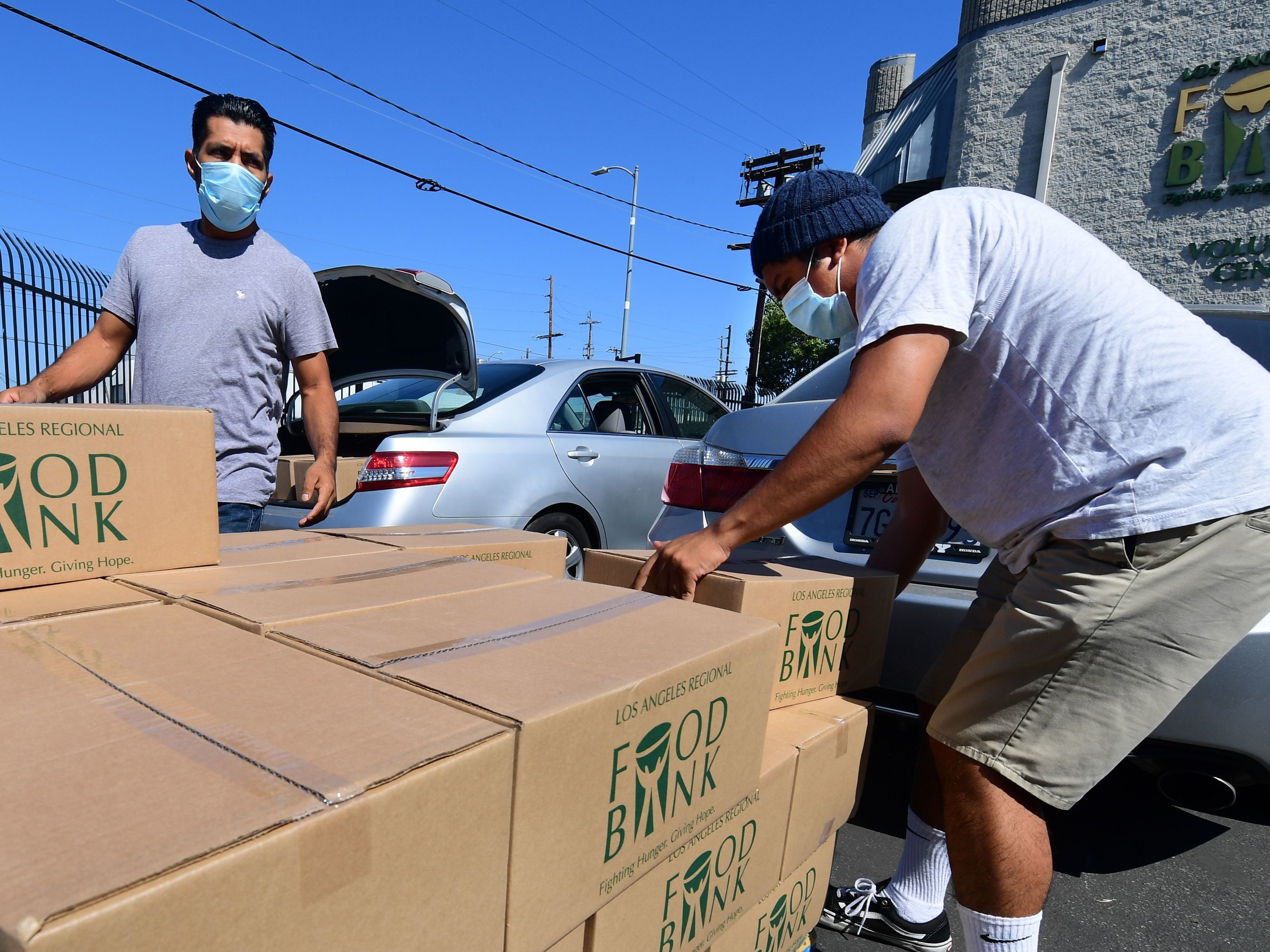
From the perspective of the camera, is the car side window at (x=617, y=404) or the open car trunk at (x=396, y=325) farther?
the car side window at (x=617, y=404)

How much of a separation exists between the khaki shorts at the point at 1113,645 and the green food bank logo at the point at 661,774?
55 cm

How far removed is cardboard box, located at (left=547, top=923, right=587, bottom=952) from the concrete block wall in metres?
12.4

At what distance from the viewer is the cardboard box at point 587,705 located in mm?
A: 842

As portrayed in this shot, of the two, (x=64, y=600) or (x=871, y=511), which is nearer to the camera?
(x=64, y=600)

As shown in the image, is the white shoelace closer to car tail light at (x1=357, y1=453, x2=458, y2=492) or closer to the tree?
car tail light at (x1=357, y1=453, x2=458, y2=492)

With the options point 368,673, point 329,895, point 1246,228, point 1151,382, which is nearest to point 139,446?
point 368,673

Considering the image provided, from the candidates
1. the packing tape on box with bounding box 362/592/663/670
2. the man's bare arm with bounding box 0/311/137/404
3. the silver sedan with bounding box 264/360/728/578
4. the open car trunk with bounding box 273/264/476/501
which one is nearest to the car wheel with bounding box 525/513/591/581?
the silver sedan with bounding box 264/360/728/578

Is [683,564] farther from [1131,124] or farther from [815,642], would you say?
[1131,124]

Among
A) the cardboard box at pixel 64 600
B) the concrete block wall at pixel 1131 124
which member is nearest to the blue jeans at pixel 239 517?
the cardboard box at pixel 64 600

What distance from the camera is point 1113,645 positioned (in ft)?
4.25

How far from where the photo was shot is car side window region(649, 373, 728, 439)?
500 centimetres

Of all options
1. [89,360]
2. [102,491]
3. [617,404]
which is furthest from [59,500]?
[617,404]

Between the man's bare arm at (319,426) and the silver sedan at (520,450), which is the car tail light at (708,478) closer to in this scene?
the silver sedan at (520,450)

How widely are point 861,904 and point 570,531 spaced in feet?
8.26
